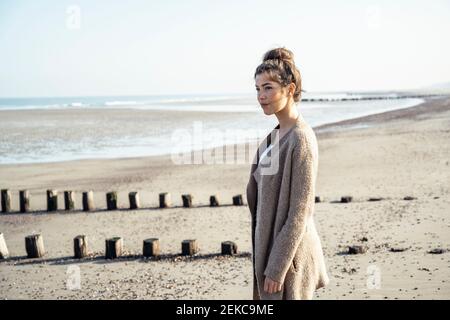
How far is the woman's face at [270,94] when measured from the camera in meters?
2.83

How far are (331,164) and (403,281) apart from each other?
11.0 m

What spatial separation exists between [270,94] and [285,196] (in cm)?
67

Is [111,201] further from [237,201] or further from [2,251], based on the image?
[2,251]

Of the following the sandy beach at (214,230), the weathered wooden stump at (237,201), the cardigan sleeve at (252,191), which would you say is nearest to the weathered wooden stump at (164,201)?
the sandy beach at (214,230)

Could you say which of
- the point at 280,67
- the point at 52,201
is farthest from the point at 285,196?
the point at 52,201

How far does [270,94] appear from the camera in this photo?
2.84 m

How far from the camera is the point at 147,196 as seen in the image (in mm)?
13500

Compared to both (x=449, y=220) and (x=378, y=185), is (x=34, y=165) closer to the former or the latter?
(x=378, y=185)

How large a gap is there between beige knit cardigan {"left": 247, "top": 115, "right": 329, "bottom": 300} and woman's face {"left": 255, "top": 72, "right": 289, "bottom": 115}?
0.17m

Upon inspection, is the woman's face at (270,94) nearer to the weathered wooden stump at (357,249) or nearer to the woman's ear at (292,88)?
the woman's ear at (292,88)

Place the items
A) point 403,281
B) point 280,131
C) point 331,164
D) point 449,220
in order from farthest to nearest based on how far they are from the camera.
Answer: point 331,164 → point 449,220 → point 403,281 → point 280,131
